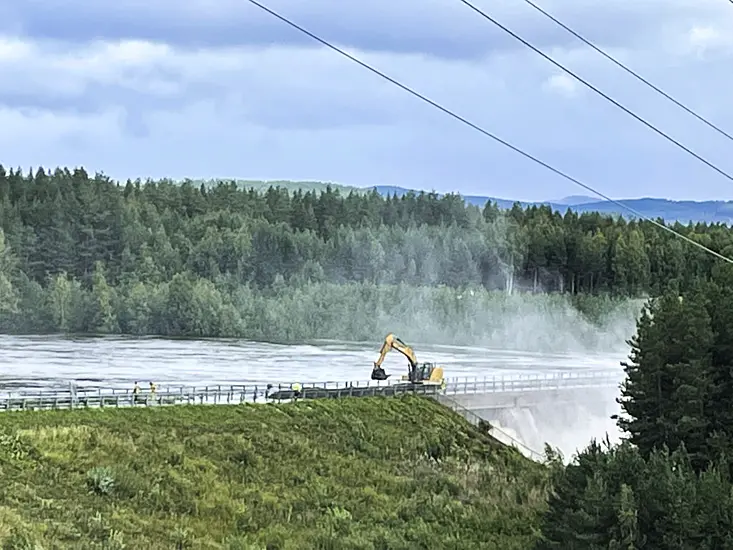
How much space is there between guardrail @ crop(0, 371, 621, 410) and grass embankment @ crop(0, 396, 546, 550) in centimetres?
134

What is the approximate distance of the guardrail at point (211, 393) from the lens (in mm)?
35469

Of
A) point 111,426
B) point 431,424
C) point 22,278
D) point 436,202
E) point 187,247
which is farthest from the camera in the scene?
point 436,202

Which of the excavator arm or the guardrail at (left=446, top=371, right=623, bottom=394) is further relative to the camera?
the guardrail at (left=446, top=371, right=623, bottom=394)

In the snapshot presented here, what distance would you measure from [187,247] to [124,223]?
5820 mm

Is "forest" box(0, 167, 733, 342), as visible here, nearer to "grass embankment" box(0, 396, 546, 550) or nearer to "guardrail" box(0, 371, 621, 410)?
"guardrail" box(0, 371, 621, 410)

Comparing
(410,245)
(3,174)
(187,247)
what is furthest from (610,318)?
(3,174)

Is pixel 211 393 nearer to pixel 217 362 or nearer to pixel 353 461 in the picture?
pixel 353 461

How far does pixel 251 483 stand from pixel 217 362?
33.2 meters

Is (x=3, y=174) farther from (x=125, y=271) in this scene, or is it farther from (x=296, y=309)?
(x=296, y=309)

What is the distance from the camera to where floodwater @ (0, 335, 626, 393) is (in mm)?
53094

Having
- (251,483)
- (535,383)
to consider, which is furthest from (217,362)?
(251,483)

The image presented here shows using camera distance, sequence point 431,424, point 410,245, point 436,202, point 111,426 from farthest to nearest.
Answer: point 436,202 < point 410,245 < point 431,424 < point 111,426

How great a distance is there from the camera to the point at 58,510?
1035 inches

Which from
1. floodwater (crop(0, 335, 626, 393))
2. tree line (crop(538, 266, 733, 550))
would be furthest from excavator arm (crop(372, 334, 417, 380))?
tree line (crop(538, 266, 733, 550))
